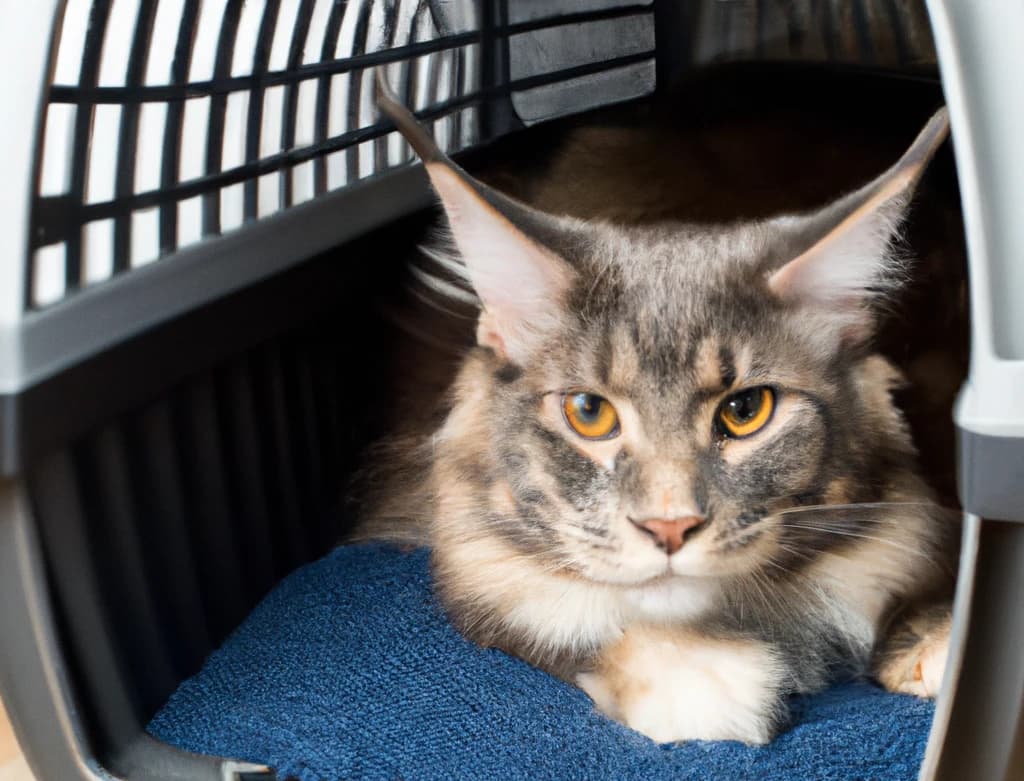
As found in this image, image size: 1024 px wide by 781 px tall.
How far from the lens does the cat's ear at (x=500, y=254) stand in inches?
43.9

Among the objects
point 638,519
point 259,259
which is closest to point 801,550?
point 638,519

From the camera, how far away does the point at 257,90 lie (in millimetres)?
1473

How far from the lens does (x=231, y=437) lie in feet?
4.92

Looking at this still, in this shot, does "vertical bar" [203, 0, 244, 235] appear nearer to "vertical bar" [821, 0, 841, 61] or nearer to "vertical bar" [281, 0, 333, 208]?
"vertical bar" [281, 0, 333, 208]

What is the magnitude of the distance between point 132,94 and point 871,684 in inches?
46.5

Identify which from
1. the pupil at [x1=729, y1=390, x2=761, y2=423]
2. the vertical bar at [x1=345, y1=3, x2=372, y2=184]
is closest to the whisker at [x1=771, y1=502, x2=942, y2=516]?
the pupil at [x1=729, y1=390, x2=761, y2=423]

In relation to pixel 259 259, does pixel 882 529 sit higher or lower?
lower

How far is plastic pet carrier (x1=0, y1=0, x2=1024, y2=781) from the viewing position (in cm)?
99

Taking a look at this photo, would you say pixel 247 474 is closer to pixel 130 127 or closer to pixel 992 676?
pixel 130 127

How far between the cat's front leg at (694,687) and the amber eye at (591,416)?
255 millimetres

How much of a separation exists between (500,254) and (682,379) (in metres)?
0.25

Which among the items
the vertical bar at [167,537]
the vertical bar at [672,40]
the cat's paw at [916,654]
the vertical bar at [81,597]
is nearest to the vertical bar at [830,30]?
the vertical bar at [672,40]

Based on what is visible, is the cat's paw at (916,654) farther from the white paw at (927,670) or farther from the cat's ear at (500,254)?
the cat's ear at (500,254)

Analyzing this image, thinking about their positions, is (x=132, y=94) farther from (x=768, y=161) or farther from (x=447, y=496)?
(x=768, y=161)
